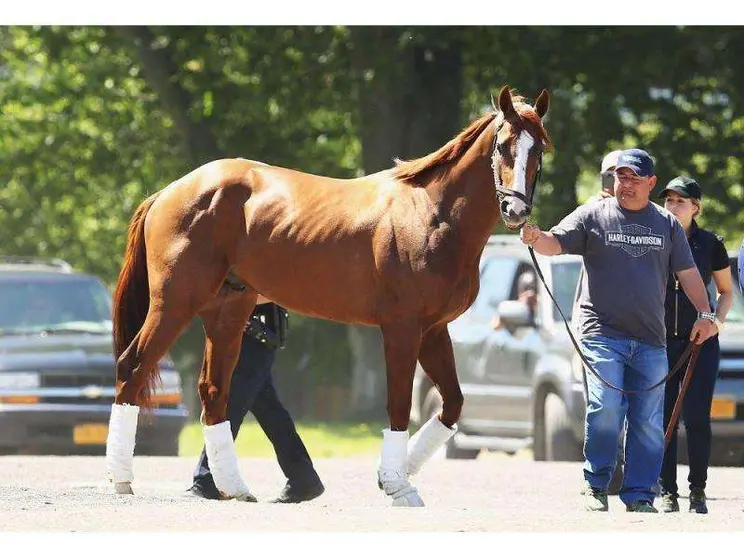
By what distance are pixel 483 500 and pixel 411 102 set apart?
43.4 feet

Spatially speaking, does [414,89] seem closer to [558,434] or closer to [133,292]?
[558,434]

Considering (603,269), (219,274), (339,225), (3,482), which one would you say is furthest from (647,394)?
(3,482)

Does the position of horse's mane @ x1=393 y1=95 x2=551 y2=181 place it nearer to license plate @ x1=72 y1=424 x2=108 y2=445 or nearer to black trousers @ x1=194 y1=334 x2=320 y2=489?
black trousers @ x1=194 y1=334 x2=320 y2=489

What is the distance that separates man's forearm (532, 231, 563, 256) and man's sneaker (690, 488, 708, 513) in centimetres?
203

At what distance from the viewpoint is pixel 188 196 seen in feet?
37.6

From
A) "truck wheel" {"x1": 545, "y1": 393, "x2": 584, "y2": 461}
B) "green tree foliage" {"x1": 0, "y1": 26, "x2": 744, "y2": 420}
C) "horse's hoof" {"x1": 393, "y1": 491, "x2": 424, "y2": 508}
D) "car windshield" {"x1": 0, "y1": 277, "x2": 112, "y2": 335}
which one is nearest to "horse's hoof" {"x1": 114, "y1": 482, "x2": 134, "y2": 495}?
"horse's hoof" {"x1": 393, "y1": 491, "x2": 424, "y2": 508}

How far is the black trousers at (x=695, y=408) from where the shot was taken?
11289mm

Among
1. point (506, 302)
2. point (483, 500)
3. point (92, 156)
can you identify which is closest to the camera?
point (483, 500)

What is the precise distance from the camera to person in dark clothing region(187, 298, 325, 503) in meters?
11.8

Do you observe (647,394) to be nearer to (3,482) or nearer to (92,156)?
(3,482)

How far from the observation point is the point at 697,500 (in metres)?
11.4

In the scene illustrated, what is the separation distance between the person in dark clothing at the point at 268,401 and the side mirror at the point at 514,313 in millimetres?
4658

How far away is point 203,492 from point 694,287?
330 centimetres

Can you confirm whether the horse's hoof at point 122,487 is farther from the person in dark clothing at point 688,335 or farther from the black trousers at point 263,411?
the person in dark clothing at point 688,335
